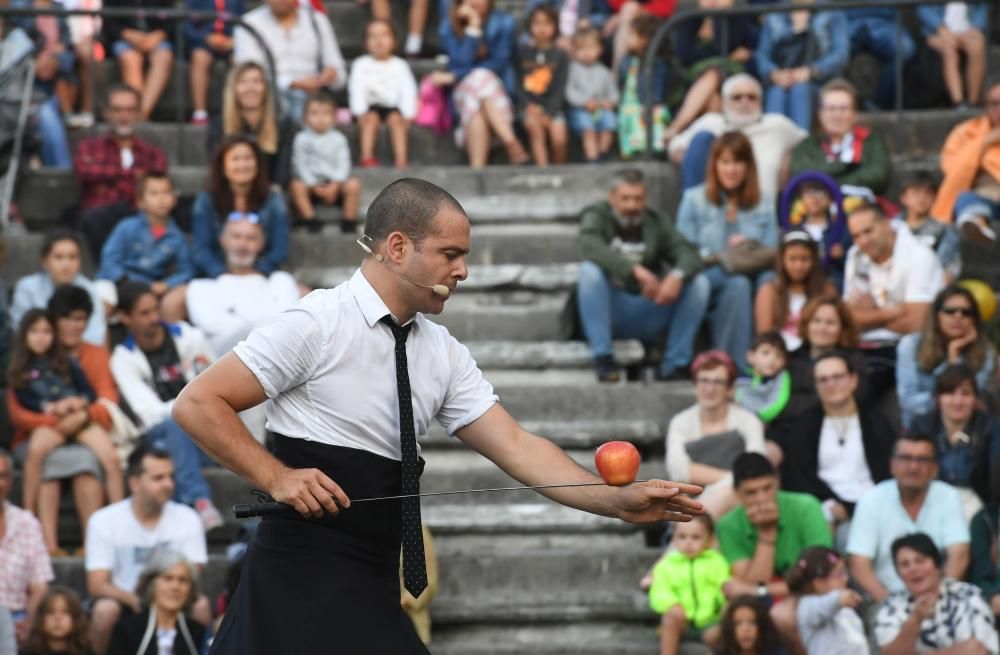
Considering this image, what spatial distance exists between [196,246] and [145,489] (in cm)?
217

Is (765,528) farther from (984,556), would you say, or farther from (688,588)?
(984,556)

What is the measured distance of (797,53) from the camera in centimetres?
1358

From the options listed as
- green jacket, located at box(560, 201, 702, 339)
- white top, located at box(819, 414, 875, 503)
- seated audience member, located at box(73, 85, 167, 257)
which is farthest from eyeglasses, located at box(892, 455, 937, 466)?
seated audience member, located at box(73, 85, 167, 257)

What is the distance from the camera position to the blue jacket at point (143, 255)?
39.1 ft

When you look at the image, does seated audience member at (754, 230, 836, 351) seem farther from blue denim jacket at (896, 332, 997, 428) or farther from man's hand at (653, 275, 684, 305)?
blue denim jacket at (896, 332, 997, 428)

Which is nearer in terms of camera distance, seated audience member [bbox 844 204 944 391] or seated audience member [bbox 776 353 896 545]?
seated audience member [bbox 776 353 896 545]

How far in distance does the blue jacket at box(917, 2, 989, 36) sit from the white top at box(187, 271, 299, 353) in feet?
16.6

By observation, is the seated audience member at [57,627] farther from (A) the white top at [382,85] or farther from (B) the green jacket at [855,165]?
(B) the green jacket at [855,165]

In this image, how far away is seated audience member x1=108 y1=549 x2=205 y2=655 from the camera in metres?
9.69

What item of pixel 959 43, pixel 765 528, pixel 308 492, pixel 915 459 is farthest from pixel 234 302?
pixel 308 492

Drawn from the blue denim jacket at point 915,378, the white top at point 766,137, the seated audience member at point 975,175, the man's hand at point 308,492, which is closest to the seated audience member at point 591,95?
the white top at point 766,137

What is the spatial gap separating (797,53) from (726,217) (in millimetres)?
2019

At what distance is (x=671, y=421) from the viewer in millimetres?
10773

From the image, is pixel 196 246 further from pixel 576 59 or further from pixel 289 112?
pixel 576 59
